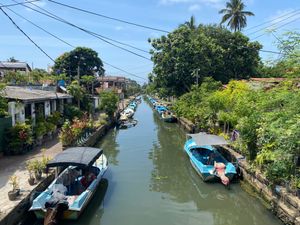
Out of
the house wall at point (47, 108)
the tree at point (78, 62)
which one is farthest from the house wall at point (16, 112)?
the tree at point (78, 62)

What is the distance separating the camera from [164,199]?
43.6 ft

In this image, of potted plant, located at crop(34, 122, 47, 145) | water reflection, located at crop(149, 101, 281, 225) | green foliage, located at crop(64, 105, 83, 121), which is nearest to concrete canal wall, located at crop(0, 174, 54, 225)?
water reflection, located at crop(149, 101, 281, 225)

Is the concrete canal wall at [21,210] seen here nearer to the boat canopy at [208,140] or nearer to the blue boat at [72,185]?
the blue boat at [72,185]

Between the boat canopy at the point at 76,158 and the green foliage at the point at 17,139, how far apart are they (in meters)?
4.56

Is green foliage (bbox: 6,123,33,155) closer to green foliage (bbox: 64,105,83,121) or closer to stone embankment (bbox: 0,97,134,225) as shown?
stone embankment (bbox: 0,97,134,225)

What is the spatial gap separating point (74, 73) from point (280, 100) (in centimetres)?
5638

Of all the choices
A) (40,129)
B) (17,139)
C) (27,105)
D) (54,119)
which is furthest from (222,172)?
(54,119)

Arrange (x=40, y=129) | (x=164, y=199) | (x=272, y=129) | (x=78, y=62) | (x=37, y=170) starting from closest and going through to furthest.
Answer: (x=272, y=129), (x=37, y=170), (x=164, y=199), (x=40, y=129), (x=78, y=62)

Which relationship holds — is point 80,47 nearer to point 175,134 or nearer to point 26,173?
point 175,134

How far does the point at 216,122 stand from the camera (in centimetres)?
2472

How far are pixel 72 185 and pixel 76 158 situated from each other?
4.46 feet

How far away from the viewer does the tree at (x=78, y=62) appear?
6425 centimetres

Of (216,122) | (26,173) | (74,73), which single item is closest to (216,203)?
(26,173)

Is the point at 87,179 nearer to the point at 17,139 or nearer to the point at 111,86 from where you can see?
the point at 17,139
